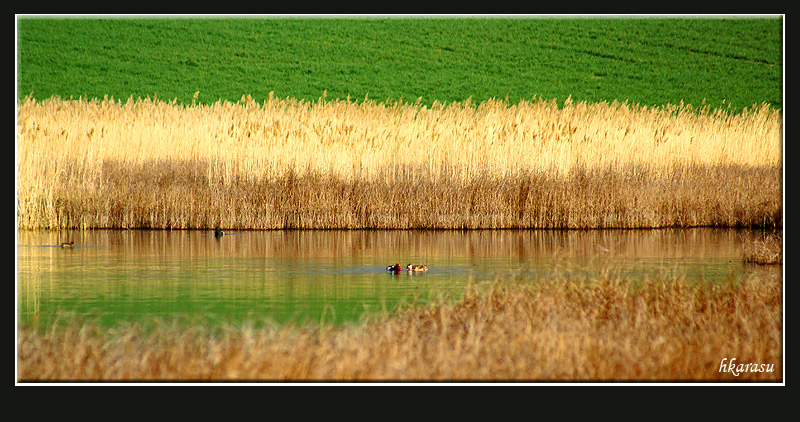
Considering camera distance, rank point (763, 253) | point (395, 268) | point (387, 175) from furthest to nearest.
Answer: point (387, 175), point (763, 253), point (395, 268)

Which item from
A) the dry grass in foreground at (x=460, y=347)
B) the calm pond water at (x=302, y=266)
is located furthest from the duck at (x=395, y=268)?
the dry grass in foreground at (x=460, y=347)

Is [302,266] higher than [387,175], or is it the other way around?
[387,175]

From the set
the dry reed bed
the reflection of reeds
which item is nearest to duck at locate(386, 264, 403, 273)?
the reflection of reeds

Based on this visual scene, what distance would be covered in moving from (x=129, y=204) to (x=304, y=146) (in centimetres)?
290

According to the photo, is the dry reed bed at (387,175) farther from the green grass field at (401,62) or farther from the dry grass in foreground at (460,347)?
the green grass field at (401,62)

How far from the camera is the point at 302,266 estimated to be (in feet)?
36.1

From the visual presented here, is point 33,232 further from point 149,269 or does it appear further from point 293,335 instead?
point 293,335

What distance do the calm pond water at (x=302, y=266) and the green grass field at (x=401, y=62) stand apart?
42.3ft

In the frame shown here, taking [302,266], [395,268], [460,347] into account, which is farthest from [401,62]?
[460,347]

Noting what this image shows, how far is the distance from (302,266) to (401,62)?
2316cm

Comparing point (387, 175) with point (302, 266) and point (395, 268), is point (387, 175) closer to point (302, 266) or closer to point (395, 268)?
point (302, 266)

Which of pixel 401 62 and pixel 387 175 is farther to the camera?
pixel 401 62

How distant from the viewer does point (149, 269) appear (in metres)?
10.8

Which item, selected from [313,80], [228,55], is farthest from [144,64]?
[313,80]
